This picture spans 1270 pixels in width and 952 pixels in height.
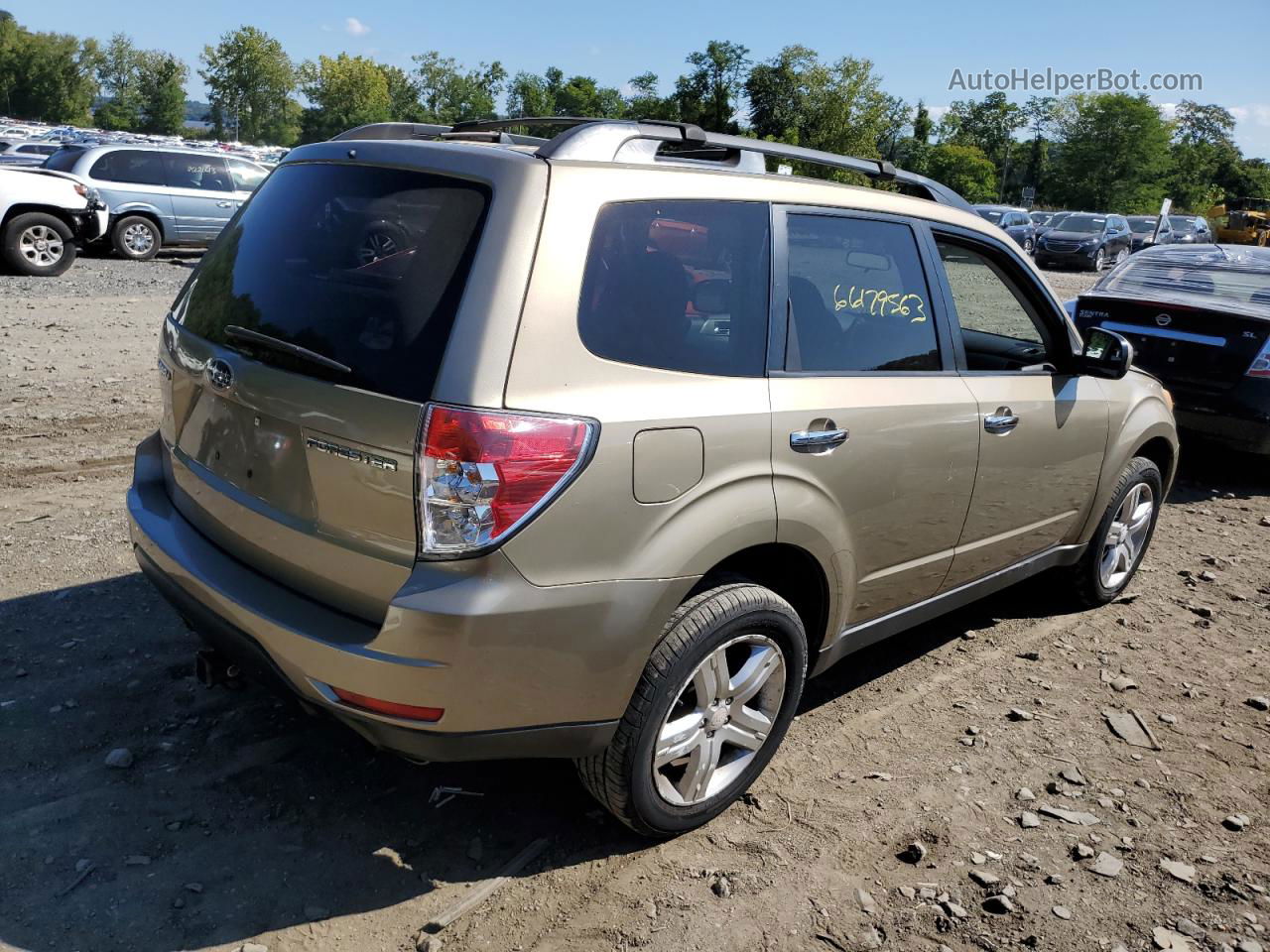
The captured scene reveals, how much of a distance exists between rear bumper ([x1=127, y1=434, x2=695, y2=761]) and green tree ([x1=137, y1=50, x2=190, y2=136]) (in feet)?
346

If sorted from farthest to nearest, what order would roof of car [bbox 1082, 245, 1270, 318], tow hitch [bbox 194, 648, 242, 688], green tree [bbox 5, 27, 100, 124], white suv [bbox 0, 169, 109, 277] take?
green tree [bbox 5, 27, 100, 124] → white suv [bbox 0, 169, 109, 277] → roof of car [bbox 1082, 245, 1270, 318] → tow hitch [bbox 194, 648, 242, 688]

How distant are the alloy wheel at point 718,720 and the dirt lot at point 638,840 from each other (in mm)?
200

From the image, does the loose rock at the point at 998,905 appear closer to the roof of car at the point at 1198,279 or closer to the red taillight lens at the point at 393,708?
the red taillight lens at the point at 393,708

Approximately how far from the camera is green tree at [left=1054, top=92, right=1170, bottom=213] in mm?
76625

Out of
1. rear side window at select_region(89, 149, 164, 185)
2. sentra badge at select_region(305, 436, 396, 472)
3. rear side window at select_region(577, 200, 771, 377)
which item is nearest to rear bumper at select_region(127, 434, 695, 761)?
sentra badge at select_region(305, 436, 396, 472)

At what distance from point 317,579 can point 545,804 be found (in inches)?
43.4

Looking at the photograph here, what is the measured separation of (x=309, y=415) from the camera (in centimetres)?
256

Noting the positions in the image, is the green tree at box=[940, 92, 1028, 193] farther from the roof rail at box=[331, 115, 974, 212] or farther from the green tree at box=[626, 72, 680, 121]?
the roof rail at box=[331, 115, 974, 212]

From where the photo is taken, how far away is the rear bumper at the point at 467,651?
239cm

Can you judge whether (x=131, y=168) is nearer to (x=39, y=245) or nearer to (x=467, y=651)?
(x=39, y=245)

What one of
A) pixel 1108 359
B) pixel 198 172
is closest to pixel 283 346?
pixel 1108 359

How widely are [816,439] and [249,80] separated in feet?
387

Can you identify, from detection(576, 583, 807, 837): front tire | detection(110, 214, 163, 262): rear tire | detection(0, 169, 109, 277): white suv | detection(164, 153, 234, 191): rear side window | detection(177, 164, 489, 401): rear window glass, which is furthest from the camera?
detection(164, 153, 234, 191): rear side window

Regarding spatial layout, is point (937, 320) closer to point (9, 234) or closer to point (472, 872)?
point (472, 872)
